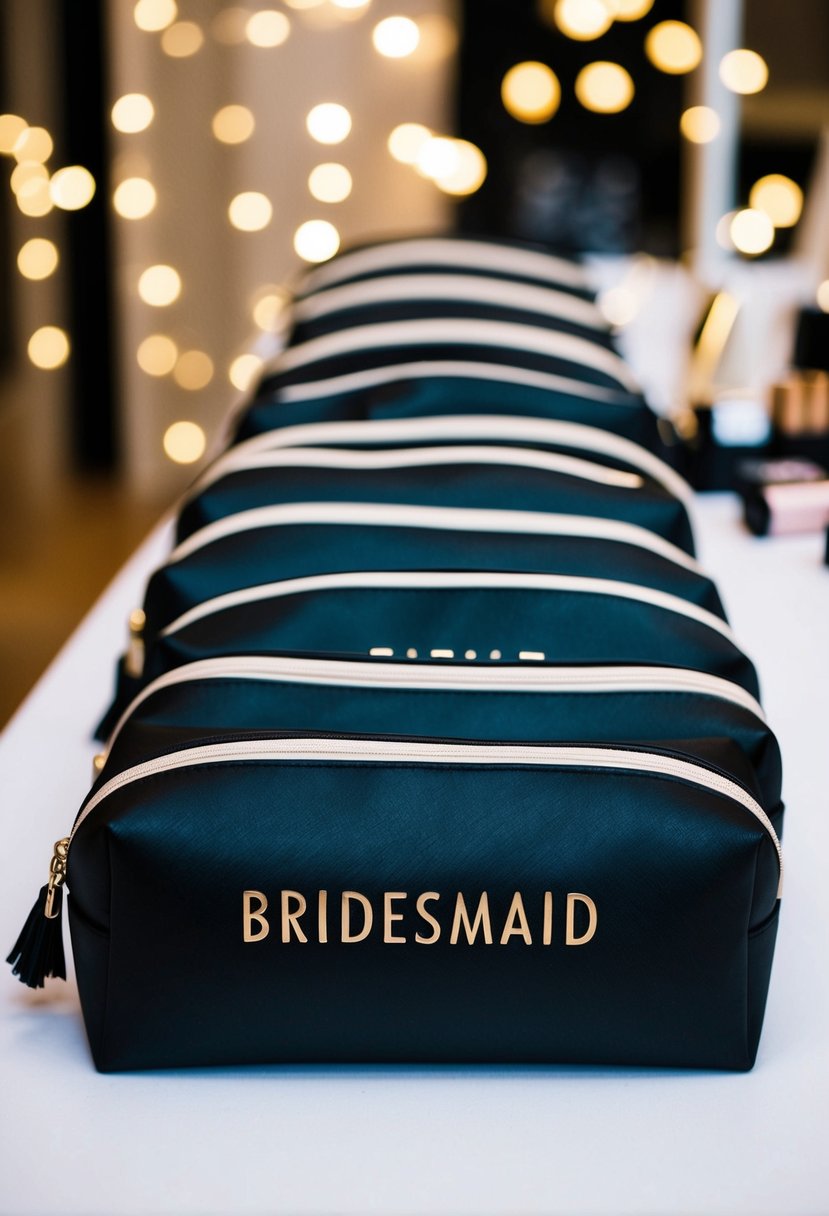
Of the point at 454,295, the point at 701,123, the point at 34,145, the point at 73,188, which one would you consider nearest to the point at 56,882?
the point at 454,295

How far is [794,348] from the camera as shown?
4.52ft

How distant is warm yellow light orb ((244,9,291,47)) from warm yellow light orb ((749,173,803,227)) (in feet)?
3.35

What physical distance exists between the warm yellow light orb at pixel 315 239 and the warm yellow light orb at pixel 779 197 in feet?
2.95

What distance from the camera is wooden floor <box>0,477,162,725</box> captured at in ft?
7.71

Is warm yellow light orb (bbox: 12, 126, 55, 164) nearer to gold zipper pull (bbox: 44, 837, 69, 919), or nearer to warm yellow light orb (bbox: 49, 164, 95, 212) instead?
warm yellow light orb (bbox: 49, 164, 95, 212)

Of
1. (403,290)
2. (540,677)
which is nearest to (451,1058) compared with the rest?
(540,677)

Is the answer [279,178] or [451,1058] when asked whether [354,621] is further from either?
[279,178]

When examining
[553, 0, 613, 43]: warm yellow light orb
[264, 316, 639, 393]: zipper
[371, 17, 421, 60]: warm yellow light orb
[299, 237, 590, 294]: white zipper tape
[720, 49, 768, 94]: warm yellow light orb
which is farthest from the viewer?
[371, 17, 421, 60]: warm yellow light orb

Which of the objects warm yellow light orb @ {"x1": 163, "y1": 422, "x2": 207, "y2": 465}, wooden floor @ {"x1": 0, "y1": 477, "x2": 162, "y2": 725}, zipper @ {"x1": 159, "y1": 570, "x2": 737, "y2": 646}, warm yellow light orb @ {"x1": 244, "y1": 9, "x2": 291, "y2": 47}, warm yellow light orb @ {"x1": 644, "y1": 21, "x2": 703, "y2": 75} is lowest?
wooden floor @ {"x1": 0, "y1": 477, "x2": 162, "y2": 725}

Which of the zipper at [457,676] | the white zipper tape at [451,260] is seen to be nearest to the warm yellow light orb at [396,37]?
the white zipper tape at [451,260]

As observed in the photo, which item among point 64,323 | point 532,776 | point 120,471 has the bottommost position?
point 120,471

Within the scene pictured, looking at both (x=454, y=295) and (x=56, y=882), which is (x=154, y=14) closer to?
(x=454, y=295)

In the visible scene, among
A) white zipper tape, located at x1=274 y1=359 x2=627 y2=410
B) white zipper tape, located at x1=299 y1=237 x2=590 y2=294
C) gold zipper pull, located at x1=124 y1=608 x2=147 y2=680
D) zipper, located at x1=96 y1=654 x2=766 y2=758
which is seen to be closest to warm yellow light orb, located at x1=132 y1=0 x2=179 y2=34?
white zipper tape, located at x1=299 y1=237 x2=590 y2=294

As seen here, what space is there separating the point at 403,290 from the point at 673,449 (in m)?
0.29
